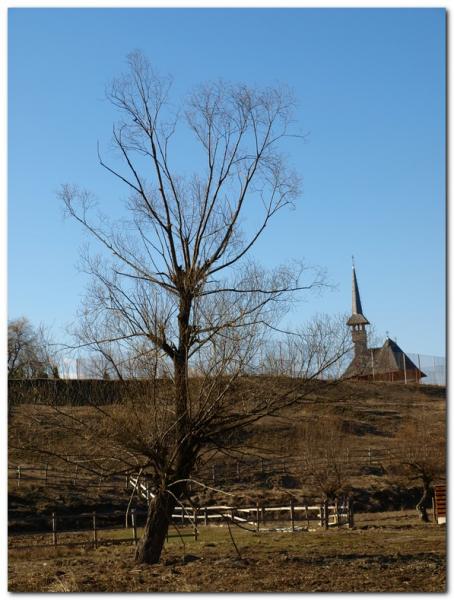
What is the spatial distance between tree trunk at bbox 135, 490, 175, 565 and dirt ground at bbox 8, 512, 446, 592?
262mm

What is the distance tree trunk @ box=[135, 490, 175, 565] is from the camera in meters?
12.1

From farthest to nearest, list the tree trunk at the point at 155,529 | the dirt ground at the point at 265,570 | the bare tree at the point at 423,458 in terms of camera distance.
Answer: the bare tree at the point at 423,458
the tree trunk at the point at 155,529
the dirt ground at the point at 265,570

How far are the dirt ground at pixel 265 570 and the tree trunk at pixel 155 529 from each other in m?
0.26

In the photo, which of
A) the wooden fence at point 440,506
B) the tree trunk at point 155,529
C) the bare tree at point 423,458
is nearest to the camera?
the tree trunk at point 155,529

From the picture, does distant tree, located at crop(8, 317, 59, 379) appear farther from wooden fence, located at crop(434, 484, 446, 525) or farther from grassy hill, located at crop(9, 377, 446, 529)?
wooden fence, located at crop(434, 484, 446, 525)

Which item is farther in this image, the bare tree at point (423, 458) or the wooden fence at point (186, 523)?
the bare tree at point (423, 458)

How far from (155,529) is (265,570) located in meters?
1.91

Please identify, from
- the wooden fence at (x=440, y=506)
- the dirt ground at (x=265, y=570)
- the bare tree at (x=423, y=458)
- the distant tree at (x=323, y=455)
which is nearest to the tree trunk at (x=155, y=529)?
the dirt ground at (x=265, y=570)

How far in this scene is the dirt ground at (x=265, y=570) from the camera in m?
9.80

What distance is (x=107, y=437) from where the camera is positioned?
451 inches

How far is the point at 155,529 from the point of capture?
481 inches

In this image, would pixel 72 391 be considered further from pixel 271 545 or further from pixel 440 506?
pixel 440 506

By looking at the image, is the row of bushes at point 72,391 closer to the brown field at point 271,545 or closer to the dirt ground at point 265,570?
the brown field at point 271,545
